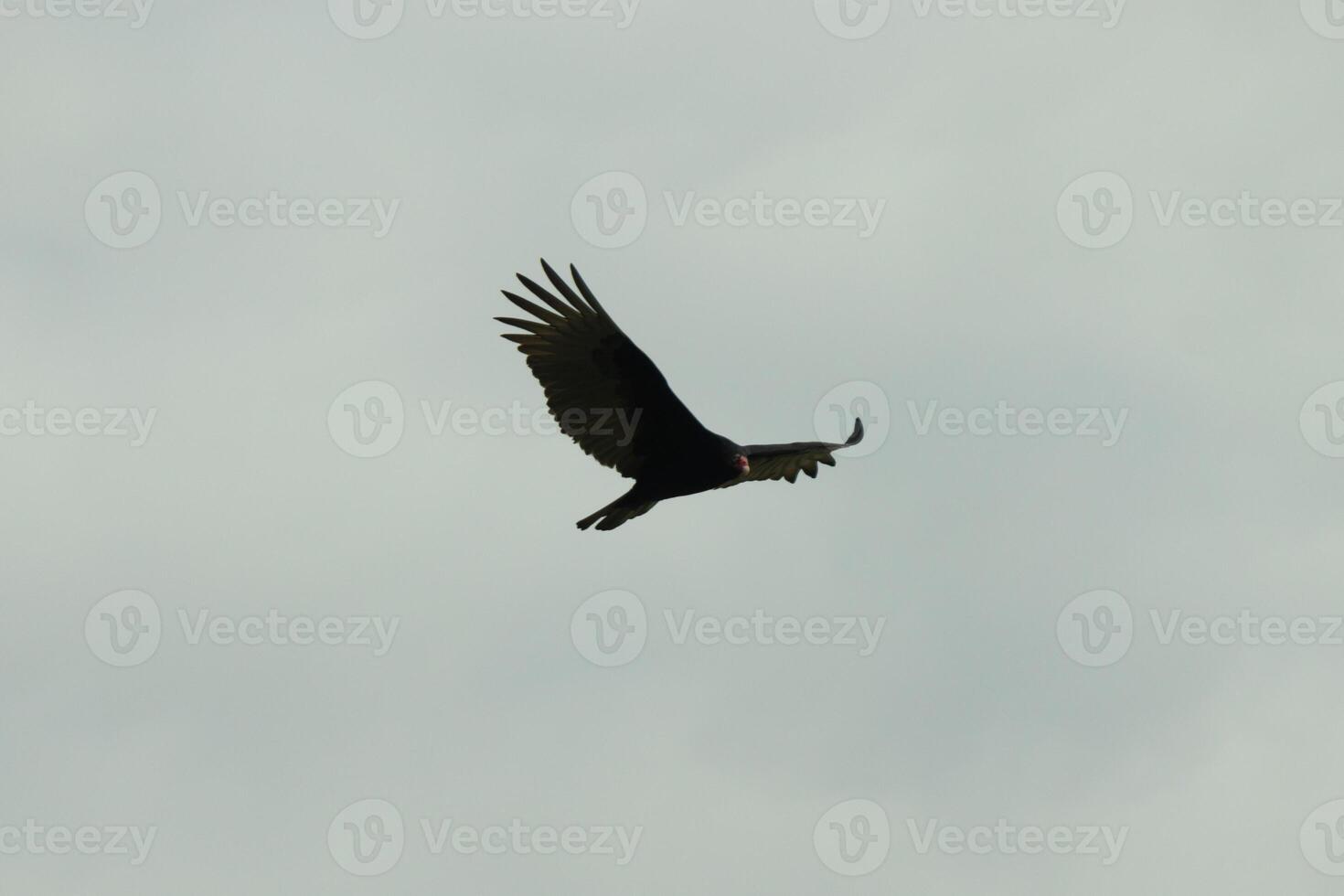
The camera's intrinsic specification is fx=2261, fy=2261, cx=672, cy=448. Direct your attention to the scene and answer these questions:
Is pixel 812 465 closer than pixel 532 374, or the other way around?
pixel 532 374

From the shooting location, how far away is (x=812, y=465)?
37.4 metres

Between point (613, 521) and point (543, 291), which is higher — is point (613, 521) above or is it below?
below

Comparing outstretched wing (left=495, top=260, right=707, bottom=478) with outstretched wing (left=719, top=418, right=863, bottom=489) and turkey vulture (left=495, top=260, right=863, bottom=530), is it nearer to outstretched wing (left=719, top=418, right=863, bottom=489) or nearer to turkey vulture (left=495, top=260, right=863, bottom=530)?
turkey vulture (left=495, top=260, right=863, bottom=530)

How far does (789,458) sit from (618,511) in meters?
3.30

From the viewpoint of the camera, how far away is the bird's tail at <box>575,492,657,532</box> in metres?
35.2

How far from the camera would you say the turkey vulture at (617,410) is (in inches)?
1324

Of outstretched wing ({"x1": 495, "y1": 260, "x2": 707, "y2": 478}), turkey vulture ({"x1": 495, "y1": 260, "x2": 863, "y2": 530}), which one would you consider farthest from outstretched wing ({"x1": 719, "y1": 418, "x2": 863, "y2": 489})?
outstretched wing ({"x1": 495, "y1": 260, "x2": 707, "y2": 478})

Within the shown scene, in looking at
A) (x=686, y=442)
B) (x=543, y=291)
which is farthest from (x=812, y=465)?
(x=543, y=291)

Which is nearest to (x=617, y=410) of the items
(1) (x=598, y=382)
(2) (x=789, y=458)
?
(1) (x=598, y=382)

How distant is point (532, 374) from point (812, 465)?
5.54 metres

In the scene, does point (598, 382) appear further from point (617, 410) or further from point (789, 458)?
point (789, 458)

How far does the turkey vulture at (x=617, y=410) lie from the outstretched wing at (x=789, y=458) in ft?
0.15

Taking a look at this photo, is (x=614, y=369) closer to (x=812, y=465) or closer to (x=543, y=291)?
(x=543, y=291)

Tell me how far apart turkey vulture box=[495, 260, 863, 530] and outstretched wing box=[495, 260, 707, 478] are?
0.01 meters
